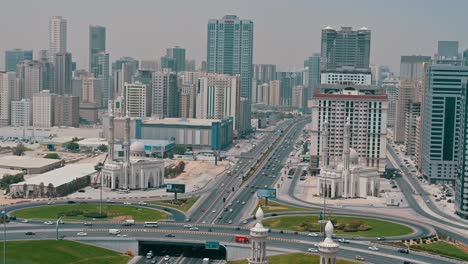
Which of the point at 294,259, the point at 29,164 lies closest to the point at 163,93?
the point at 29,164

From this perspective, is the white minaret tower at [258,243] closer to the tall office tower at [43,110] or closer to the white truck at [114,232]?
the white truck at [114,232]

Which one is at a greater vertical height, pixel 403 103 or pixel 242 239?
pixel 403 103

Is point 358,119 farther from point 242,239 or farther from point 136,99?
point 136,99

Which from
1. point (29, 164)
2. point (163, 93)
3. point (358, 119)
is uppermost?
point (163, 93)

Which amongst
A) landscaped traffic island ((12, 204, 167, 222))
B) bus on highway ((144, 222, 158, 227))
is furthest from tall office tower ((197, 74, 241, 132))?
bus on highway ((144, 222, 158, 227))

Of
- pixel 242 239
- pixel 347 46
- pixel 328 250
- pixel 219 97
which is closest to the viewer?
pixel 328 250
